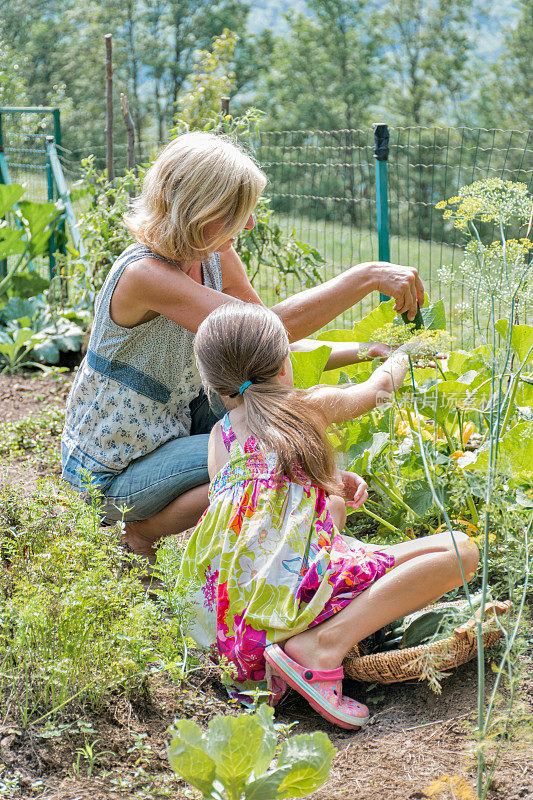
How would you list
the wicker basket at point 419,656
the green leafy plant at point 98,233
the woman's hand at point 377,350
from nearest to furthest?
the wicker basket at point 419,656 → the woman's hand at point 377,350 → the green leafy plant at point 98,233

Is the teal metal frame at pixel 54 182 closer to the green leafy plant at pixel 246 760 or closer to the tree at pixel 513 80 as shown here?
the green leafy plant at pixel 246 760

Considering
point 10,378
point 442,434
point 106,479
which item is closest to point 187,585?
point 106,479

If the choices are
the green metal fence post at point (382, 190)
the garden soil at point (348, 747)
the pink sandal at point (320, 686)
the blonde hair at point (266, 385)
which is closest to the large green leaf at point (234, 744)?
the garden soil at point (348, 747)

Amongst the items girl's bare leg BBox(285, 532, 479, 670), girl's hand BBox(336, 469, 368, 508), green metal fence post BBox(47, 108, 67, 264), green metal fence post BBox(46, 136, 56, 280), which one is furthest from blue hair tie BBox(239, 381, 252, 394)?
green metal fence post BBox(46, 136, 56, 280)

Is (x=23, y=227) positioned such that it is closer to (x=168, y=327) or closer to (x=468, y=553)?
(x=168, y=327)

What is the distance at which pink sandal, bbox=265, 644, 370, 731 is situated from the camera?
1703mm

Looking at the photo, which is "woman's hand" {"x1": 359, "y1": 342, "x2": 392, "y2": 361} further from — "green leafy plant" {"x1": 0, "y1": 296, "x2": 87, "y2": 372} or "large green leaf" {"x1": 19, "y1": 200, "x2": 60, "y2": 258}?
"large green leaf" {"x1": 19, "y1": 200, "x2": 60, "y2": 258}

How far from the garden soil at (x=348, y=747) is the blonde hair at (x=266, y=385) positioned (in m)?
0.50

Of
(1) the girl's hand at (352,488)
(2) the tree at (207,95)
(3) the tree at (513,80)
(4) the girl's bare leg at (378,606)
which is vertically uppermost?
(3) the tree at (513,80)

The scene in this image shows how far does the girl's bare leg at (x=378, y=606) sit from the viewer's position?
5.75 ft

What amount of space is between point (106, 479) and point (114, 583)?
767 millimetres

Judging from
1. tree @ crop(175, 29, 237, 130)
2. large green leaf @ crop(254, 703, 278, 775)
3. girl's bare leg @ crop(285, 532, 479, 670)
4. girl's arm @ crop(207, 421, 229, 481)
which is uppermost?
tree @ crop(175, 29, 237, 130)

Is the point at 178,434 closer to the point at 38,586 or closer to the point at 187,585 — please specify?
the point at 187,585

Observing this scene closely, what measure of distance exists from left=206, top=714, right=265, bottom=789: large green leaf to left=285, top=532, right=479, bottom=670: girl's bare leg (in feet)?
1.69
